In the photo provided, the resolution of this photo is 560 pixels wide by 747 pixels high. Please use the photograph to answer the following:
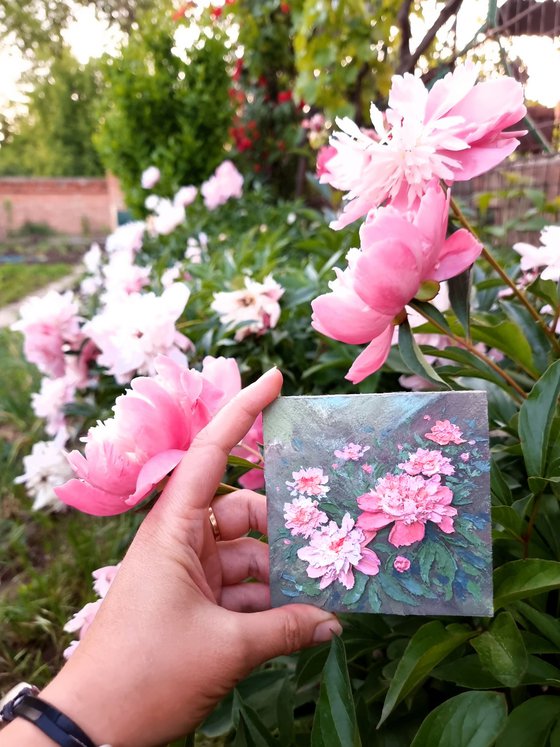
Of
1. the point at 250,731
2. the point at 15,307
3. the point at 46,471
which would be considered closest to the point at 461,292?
the point at 250,731

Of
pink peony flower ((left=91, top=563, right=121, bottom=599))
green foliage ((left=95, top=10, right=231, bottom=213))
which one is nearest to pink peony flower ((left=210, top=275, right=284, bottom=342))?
pink peony flower ((left=91, top=563, right=121, bottom=599))

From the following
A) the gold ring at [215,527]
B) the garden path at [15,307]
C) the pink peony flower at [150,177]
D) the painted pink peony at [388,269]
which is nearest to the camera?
the painted pink peony at [388,269]

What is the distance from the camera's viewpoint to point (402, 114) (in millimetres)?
609

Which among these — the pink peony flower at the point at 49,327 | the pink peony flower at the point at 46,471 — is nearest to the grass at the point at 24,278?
the pink peony flower at the point at 46,471

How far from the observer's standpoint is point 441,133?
0.60 m

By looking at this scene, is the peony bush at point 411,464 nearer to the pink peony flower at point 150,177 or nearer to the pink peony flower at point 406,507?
the pink peony flower at point 406,507

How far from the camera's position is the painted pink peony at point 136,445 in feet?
1.94

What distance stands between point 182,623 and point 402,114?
528 mm

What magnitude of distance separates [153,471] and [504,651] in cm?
37

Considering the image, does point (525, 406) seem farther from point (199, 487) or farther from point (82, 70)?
point (82, 70)

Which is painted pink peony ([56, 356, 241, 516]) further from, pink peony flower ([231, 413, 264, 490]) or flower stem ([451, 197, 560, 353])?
flower stem ([451, 197, 560, 353])

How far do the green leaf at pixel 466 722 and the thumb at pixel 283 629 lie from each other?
0.41 ft

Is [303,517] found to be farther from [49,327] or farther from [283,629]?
[49,327]

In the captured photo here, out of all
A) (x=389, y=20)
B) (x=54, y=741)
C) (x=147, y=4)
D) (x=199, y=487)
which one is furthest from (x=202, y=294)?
(x=147, y=4)
